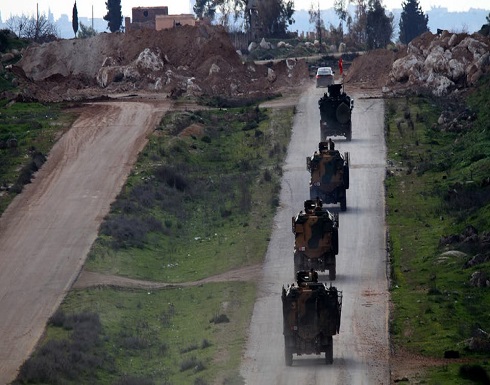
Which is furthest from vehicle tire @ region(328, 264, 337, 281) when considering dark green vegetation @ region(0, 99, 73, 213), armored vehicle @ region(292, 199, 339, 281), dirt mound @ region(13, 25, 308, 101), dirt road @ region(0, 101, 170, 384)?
dirt mound @ region(13, 25, 308, 101)

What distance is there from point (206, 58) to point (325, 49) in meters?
31.8

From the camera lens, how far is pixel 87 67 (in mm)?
100938

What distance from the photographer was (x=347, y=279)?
45.9m

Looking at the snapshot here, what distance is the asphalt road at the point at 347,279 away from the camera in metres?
35.5

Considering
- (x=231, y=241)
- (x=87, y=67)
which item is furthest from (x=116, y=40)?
(x=231, y=241)

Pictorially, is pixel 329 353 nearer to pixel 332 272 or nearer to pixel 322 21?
pixel 332 272

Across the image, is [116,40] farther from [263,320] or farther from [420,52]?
[263,320]

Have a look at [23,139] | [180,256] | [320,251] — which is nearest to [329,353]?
[320,251]

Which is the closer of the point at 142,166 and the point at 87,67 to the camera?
the point at 142,166

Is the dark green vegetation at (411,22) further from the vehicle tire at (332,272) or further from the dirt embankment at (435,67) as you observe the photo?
the vehicle tire at (332,272)

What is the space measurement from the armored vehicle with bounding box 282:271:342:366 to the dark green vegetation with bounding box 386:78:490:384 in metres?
2.96

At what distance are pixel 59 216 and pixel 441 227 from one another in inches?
641

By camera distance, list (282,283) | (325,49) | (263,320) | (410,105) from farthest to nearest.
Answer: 1. (325,49)
2. (410,105)
3. (282,283)
4. (263,320)

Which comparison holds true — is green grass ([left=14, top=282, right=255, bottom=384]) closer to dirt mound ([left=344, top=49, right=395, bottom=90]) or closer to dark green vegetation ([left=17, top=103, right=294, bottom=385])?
dark green vegetation ([left=17, top=103, right=294, bottom=385])
